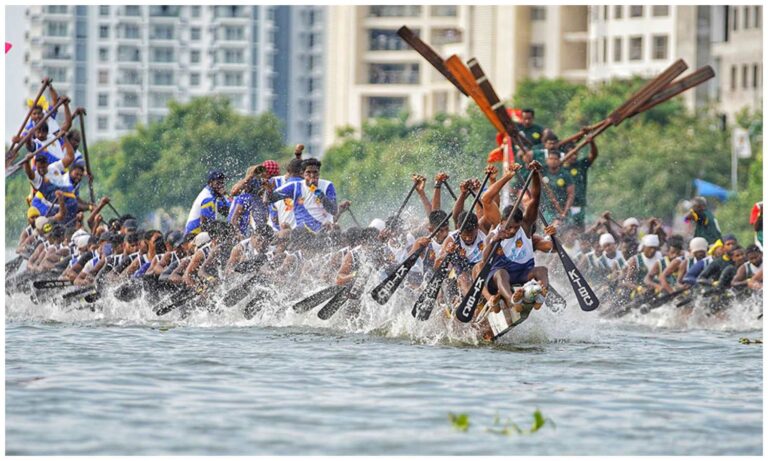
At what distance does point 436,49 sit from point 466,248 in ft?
272

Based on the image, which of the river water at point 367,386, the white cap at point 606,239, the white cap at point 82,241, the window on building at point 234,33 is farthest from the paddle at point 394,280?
the window on building at point 234,33

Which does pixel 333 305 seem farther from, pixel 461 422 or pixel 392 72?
pixel 392 72

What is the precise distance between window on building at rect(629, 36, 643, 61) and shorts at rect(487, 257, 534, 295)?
6848 centimetres

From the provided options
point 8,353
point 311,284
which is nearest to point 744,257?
point 311,284

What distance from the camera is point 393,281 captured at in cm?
2241

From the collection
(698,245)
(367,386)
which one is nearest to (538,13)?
(698,245)

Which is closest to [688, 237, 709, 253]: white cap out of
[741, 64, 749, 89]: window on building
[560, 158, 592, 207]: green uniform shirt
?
[560, 158, 592, 207]: green uniform shirt

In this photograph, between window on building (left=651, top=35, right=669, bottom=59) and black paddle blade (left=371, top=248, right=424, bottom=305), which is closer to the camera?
black paddle blade (left=371, top=248, right=424, bottom=305)

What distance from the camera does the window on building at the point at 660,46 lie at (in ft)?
284

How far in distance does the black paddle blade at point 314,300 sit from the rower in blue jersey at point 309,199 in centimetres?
149

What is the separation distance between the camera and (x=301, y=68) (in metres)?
149

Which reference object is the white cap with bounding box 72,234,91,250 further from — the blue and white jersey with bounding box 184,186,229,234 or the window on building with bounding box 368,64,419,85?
the window on building with bounding box 368,64,419,85

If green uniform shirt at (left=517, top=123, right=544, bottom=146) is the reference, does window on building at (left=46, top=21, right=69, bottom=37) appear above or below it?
above

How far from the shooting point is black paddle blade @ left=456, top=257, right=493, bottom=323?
68.0ft
